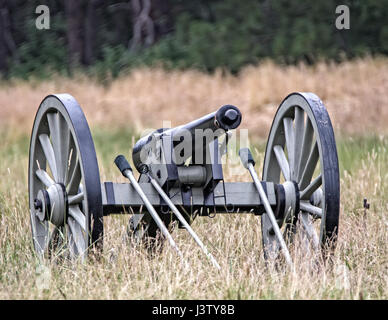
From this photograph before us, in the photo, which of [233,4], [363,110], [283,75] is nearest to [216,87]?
[283,75]

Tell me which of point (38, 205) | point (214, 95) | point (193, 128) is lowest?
point (38, 205)

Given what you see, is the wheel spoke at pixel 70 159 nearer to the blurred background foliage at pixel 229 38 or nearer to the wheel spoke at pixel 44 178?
the wheel spoke at pixel 44 178

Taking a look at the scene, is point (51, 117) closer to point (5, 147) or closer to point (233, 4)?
point (5, 147)

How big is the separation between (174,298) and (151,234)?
4.50ft

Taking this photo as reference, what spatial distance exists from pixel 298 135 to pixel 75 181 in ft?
4.80

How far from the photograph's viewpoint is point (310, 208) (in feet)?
16.5

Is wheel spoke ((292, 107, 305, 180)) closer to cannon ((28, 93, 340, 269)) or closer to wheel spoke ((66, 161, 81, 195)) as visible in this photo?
cannon ((28, 93, 340, 269))

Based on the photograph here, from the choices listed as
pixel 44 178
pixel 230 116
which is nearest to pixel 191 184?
pixel 230 116

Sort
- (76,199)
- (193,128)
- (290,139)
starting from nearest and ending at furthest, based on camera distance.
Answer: (76,199)
(193,128)
(290,139)

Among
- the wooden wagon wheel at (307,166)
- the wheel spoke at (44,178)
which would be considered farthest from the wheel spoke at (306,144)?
the wheel spoke at (44,178)

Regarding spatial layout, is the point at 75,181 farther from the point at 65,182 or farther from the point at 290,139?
the point at 290,139

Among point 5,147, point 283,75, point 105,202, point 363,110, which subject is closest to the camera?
point 105,202

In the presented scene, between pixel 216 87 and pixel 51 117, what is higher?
pixel 216 87

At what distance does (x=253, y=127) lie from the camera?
13578 millimetres
